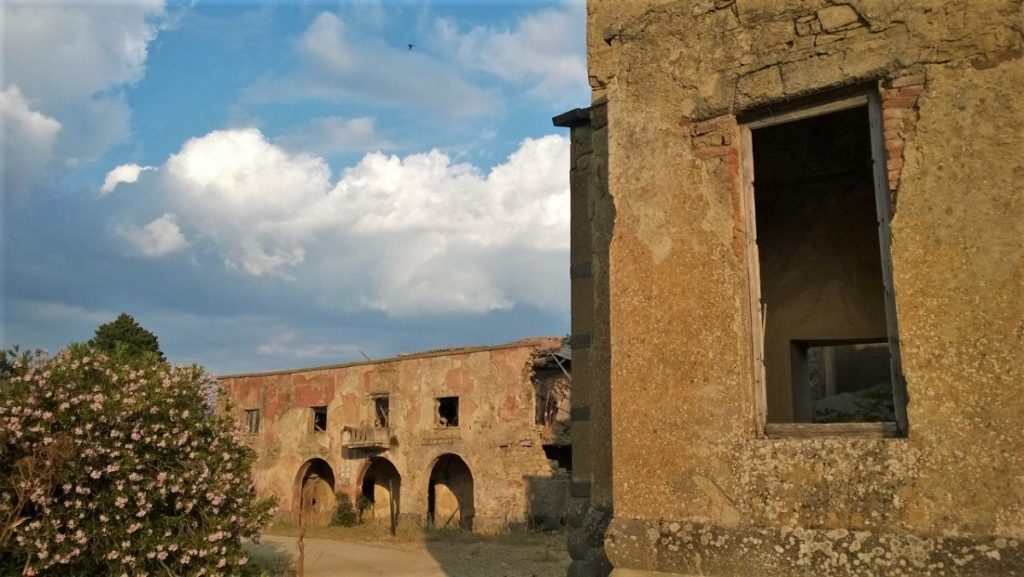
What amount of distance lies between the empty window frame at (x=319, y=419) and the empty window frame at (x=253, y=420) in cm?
278

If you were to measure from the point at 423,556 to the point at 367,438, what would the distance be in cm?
789

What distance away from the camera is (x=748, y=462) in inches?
143

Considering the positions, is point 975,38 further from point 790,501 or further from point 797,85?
point 790,501

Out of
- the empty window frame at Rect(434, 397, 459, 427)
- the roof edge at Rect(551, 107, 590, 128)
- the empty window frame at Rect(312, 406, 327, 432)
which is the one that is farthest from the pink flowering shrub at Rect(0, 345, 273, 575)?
the empty window frame at Rect(312, 406, 327, 432)

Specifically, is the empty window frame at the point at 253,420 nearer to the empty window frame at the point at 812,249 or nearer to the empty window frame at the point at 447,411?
the empty window frame at the point at 447,411

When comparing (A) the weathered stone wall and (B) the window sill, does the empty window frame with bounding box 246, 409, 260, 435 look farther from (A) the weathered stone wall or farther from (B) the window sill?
(B) the window sill

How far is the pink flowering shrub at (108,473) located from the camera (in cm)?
754

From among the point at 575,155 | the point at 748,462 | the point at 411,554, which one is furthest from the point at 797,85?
the point at 411,554

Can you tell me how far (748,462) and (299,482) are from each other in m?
26.3

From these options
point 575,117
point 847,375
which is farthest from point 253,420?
point 575,117

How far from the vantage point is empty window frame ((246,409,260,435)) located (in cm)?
2938

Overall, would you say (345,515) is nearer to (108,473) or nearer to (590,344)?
(108,473)

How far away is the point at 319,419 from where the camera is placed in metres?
28.2

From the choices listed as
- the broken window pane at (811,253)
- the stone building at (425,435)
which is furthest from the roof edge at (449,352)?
the broken window pane at (811,253)
